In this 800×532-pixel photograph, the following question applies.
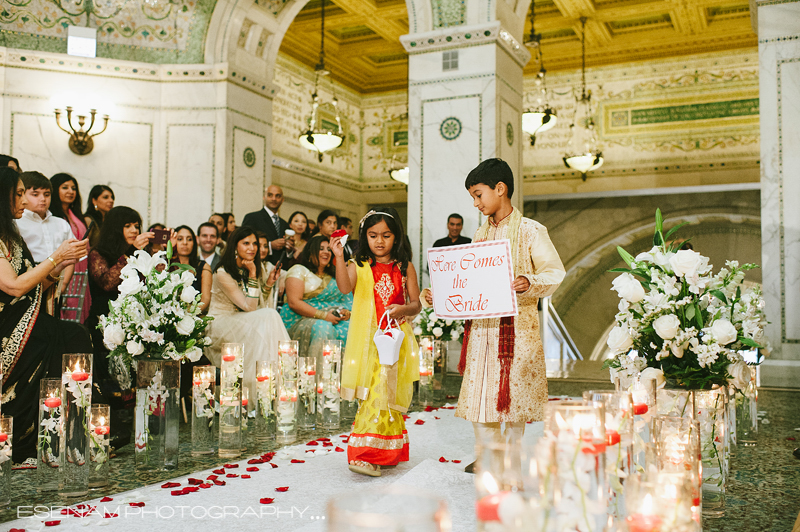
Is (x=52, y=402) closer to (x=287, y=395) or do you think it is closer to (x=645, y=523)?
(x=287, y=395)

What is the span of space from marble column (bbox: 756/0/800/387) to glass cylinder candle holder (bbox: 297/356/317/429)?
4.06 meters

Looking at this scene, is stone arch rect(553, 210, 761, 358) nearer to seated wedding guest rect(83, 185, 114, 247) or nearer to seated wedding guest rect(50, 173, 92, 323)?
seated wedding guest rect(83, 185, 114, 247)

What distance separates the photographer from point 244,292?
500cm

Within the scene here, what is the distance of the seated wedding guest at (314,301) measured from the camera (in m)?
5.26

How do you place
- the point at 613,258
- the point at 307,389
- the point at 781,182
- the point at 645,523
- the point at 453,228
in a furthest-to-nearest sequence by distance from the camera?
1. the point at 613,258
2. the point at 453,228
3. the point at 781,182
4. the point at 307,389
5. the point at 645,523

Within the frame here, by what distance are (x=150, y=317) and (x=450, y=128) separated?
4.51 m

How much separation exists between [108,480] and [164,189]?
5731mm

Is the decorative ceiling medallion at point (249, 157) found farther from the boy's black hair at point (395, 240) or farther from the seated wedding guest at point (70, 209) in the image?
the boy's black hair at point (395, 240)

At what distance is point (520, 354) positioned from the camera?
2.86m

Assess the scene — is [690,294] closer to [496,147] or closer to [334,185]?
[496,147]

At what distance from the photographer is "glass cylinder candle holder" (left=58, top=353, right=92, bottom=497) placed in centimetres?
275

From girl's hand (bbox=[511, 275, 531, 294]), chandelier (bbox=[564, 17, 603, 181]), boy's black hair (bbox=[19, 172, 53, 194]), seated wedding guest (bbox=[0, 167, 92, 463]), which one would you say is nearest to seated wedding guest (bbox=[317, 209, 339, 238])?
boy's black hair (bbox=[19, 172, 53, 194])

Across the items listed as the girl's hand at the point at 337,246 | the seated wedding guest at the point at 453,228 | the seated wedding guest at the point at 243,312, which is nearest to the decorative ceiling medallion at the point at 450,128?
the seated wedding guest at the point at 453,228

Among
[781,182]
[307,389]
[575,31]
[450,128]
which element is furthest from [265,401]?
[575,31]
